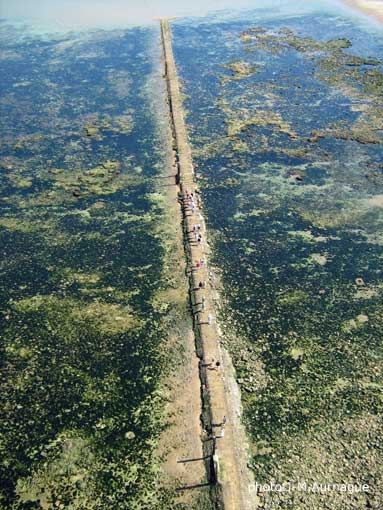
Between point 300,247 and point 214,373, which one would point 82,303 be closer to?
point 214,373

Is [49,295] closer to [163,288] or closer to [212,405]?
[163,288]

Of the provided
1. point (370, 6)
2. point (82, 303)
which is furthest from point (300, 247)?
point (370, 6)

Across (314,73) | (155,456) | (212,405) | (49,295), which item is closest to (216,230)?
(49,295)

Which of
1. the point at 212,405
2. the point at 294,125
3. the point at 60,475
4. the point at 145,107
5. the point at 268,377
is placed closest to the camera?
the point at 60,475

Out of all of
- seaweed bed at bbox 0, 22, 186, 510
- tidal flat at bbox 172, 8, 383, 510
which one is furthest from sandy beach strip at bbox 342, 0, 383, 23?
seaweed bed at bbox 0, 22, 186, 510

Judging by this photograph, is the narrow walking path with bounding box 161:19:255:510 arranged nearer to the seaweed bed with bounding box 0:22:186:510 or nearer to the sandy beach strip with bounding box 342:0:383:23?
the seaweed bed with bounding box 0:22:186:510

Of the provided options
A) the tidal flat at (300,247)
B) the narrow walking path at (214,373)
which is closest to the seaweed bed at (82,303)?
the narrow walking path at (214,373)

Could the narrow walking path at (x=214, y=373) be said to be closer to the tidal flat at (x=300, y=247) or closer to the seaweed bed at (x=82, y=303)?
the tidal flat at (x=300, y=247)
